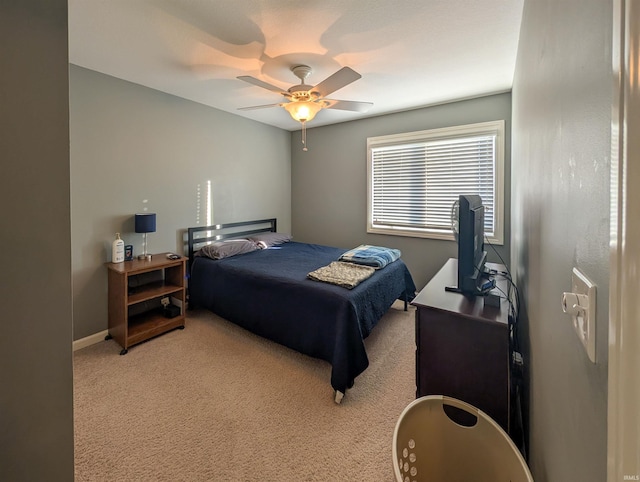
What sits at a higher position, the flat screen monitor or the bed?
the flat screen monitor

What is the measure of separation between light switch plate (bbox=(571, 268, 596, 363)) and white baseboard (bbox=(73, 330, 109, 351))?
11.6 ft

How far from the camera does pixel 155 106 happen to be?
315 centimetres

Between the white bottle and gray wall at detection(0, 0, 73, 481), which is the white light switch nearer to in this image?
gray wall at detection(0, 0, 73, 481)

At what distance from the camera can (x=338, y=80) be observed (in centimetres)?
222

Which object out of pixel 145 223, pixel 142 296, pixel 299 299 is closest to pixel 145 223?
pixel 145 223

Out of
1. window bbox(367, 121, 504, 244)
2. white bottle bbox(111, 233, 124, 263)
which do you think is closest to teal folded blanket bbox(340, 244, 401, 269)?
window bbox(367, 121, 504, 244)

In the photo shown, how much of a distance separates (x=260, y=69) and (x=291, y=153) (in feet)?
7.94

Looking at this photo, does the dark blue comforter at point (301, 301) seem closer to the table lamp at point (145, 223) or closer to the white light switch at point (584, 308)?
the table lamp at point (145, 223)

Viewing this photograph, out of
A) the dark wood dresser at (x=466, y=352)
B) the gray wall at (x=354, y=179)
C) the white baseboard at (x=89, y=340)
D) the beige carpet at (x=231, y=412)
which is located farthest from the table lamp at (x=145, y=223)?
the dark wood dresser at (x=466, y=352)

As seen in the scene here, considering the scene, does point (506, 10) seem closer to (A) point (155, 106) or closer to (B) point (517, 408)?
(B) point (517, 408)

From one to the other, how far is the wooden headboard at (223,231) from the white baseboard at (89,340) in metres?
1.14

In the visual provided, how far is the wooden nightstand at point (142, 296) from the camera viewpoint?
266 centimetres

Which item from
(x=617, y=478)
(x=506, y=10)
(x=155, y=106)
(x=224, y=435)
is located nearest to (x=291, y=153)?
(x=155, y=106)

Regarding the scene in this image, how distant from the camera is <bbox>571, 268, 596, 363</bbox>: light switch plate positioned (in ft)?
1.65
